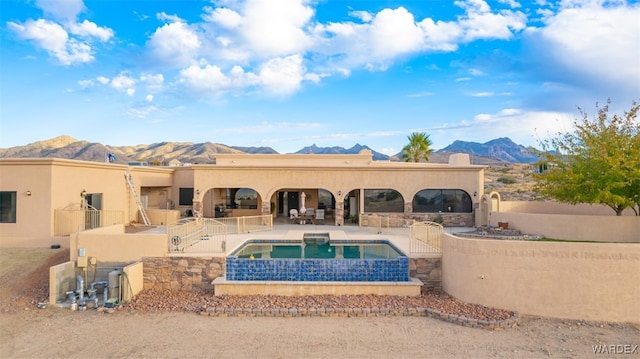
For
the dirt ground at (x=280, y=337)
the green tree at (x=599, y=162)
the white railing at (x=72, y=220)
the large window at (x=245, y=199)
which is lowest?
the dirt ground at (x=280, y=337)

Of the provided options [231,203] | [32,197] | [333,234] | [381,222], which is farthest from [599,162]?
[32,197]

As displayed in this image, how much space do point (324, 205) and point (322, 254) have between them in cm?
1058

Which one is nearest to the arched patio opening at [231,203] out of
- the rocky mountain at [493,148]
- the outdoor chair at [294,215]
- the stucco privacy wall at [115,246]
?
the outdoor chair at [294,215]

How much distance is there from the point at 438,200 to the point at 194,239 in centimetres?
1436

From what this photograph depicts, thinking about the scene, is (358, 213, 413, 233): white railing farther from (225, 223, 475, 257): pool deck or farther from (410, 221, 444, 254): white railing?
(410, 221, 444, 254): white railing

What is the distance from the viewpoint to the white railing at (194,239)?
1345 centimetres

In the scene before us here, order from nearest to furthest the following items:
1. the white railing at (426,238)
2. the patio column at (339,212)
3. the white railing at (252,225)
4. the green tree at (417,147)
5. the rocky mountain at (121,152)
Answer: the white railing at (426,238)
the white railing at (252,225)
the patio column at (339,212)
the green tree at (417,147)
the rocky mountain at (121,152)

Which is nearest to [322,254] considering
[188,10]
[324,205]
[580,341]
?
[580,341]

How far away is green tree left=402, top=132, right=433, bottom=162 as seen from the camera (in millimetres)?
31016

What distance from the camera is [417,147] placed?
31.1 m

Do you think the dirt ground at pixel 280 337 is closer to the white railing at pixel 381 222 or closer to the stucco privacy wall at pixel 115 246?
the stucco privacy wall at pixel 115 246

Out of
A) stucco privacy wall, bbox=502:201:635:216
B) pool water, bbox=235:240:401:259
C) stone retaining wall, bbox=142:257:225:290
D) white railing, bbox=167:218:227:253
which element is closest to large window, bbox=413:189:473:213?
stucco privacy wall, bbox=502:201:635:216

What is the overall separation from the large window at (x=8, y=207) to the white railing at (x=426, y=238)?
17.1 meters

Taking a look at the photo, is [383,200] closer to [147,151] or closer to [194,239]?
[194,239]
